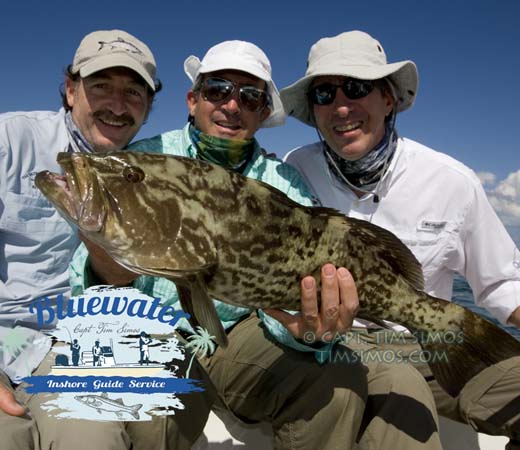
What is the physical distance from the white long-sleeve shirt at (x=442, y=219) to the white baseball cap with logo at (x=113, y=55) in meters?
2.08

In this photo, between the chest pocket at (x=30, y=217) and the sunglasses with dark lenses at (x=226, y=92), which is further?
the sunglasses with dark lenses at (x=226, y=92)

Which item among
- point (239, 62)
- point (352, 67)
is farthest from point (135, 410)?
point (352, 67)

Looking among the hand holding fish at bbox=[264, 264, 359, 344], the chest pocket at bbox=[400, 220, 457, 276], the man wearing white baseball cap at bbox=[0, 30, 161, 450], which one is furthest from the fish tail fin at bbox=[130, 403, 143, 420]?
the chest pocket at bbox=[400, 220, 457, 276]

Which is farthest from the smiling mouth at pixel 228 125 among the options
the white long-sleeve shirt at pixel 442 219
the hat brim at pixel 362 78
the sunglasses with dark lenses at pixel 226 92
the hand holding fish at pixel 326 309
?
the hand holding fish at pixel 326 309

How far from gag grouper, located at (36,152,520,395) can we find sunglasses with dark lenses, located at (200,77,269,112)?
5.10 feet

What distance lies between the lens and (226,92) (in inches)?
172

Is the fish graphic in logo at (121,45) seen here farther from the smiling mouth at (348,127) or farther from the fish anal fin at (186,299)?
the fish anal fin at (186,299)

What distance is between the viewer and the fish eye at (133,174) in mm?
2758

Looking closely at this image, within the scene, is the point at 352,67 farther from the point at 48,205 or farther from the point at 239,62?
the point at 48,205

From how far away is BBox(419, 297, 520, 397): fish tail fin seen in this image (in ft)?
11.6

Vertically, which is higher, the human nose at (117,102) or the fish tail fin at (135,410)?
the human nose at (117,102)

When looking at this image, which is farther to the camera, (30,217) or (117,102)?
(117,102)

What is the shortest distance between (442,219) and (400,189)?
51cm

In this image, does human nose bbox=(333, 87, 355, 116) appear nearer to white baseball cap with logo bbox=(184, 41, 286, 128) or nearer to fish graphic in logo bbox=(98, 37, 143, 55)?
white baseball cap with logo bbox=(184, 41, 286, 128)
